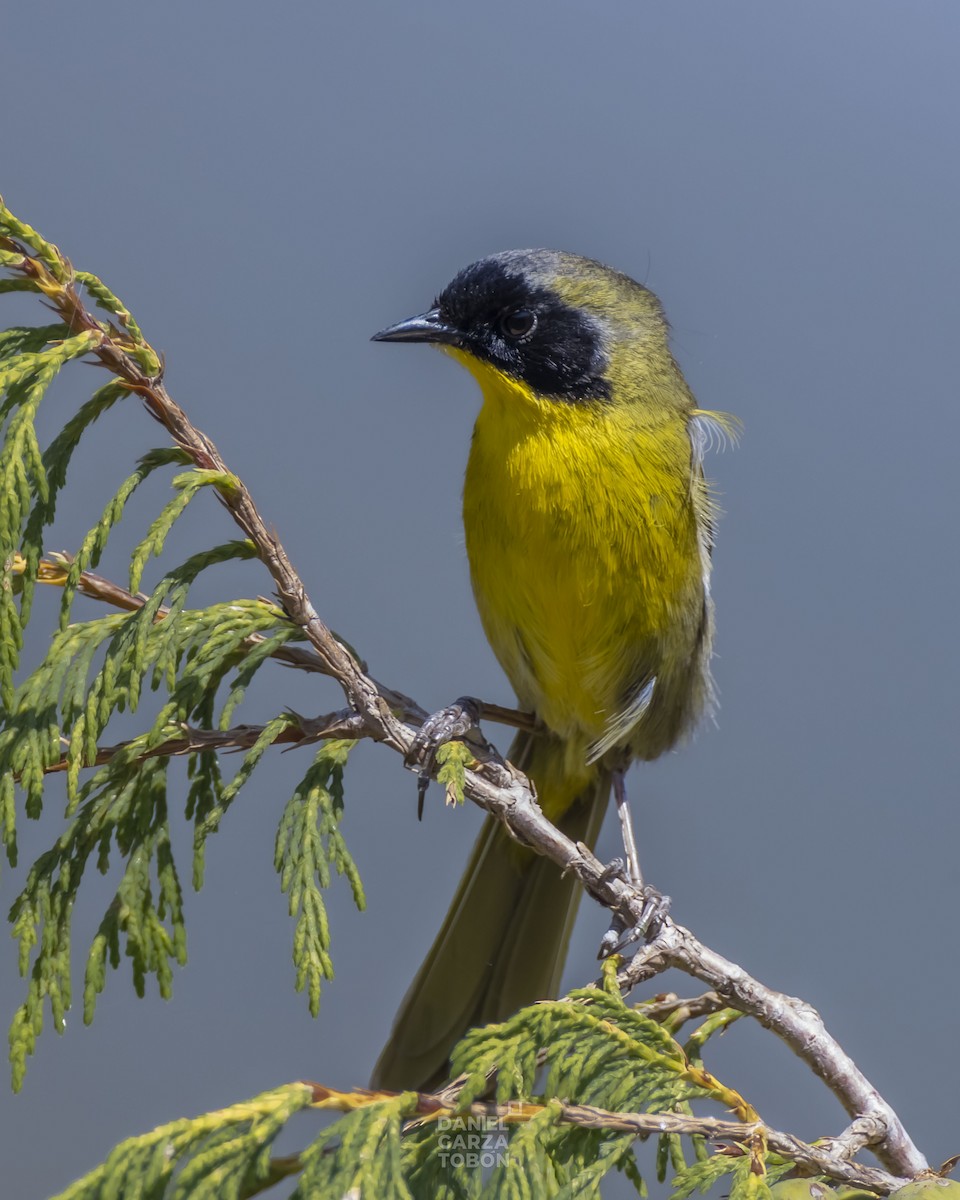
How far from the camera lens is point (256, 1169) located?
3.34 ft

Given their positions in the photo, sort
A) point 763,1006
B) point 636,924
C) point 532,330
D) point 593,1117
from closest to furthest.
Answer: point 593,1117
point 763,1006
point 636,924
point 532,330

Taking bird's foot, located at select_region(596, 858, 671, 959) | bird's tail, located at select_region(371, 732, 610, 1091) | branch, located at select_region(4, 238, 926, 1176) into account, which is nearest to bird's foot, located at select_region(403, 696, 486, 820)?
branch, located at select_region(4, 238, 926, 1176)

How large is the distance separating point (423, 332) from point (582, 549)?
1.69 ft

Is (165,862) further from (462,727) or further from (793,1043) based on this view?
(793,1043)

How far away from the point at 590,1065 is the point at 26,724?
66 cm

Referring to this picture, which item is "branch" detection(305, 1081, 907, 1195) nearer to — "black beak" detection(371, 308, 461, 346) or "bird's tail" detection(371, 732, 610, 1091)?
"bird's tail" detection(371, 732, 610, 1091)

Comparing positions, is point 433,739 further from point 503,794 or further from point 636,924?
point 636,924

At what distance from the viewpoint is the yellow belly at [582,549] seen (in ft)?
6.92

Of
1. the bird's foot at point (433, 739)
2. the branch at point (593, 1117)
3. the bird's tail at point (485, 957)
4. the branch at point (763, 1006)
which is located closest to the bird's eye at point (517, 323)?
the bird's foot at point (433, 739)

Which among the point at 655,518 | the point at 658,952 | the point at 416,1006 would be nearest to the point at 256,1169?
the point at 658,952

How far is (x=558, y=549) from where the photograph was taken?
2.10 meters

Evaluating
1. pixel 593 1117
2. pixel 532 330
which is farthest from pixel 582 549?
pixel 593 1117

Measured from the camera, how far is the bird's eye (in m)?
2.25

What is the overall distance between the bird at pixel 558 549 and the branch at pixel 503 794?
0.58 m
